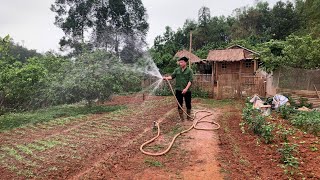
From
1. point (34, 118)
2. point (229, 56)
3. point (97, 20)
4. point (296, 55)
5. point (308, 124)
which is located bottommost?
point (34, 118)

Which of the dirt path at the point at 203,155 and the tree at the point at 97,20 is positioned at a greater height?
the tree at the point at 97,20

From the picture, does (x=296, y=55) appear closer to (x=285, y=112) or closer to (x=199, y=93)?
(x=285, y=112)

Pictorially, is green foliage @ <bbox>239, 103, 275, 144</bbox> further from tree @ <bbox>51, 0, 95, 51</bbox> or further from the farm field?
tree @ <bbox>51, 0, 95, 51</bbox>

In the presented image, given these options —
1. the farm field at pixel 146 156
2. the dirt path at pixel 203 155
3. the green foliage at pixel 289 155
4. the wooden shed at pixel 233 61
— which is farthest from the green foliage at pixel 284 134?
the wooden shed at pixel 233 61

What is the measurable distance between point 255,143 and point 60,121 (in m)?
5.96

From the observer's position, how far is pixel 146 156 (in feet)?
16.5

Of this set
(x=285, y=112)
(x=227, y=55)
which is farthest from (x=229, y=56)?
(x=285, y=112)

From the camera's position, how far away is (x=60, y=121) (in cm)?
889

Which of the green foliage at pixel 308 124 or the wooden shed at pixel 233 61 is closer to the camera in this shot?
the green foliage at pixel 308 124

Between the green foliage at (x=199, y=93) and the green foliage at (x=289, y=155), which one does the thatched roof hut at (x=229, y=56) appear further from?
the green foliage at (x=289, y=155)

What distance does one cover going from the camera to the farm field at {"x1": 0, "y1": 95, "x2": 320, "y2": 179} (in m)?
4.23

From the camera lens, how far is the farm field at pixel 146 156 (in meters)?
4.23

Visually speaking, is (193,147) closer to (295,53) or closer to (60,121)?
(60,121)

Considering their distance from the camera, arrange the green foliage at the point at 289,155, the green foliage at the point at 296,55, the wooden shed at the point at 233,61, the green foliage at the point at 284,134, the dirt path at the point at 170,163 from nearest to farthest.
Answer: the dirt path at the point at 170,163
the green foliage at the point at 289,155
the green foliage at the point at 284,134
the green foliage at the point at 296,55
the wooden shed at the point at 233,61
